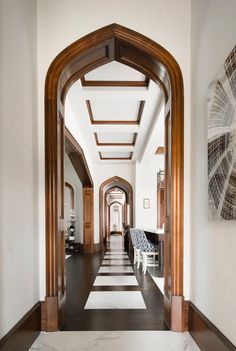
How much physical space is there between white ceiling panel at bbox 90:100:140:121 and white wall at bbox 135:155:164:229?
4.70 m

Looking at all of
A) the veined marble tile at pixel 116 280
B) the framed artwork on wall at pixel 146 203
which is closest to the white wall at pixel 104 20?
the veined marble tile at pixel 116 280

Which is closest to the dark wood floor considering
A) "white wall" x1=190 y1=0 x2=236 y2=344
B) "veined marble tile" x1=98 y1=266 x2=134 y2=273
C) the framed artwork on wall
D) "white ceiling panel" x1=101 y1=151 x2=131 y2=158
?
"white wall" x1=190 y1=0 x2=236 y2=344

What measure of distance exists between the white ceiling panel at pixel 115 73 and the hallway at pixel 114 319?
3.33 m

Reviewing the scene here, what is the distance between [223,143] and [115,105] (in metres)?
4.26

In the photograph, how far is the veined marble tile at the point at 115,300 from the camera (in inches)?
171

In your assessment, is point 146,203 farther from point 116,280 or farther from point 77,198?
point 116,280

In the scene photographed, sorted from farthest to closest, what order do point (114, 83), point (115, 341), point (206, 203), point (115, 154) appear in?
point (115, 154), point (114, 83), point (115, 341), point (206, 203)

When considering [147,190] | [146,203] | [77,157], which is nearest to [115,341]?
→ [77,157]

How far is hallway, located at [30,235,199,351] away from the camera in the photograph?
2979mm

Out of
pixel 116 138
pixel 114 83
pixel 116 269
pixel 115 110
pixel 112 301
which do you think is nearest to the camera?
pixel 112 301

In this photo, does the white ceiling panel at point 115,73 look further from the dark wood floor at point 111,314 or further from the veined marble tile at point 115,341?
the veined marble tile at point 115,341

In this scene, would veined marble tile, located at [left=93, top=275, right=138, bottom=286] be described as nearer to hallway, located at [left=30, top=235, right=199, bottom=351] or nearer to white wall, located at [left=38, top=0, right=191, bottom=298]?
hallway, located at [left=30, top=235, right=199, bottom=351]

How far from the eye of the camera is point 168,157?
3744 mm

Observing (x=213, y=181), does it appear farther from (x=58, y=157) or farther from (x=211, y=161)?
(x=58, y=157)
